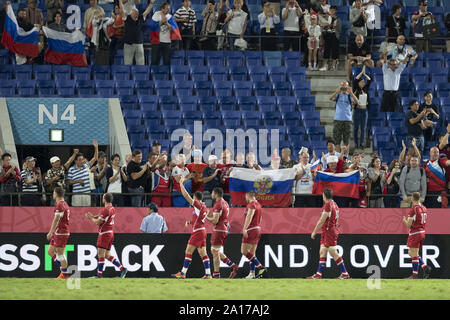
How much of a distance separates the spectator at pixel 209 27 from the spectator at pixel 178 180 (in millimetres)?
5984

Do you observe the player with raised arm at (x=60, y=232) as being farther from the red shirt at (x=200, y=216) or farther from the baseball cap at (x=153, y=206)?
the red shirt at (x=200, y=216)

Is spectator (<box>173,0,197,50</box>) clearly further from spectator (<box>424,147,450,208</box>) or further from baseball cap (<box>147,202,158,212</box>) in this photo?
spectator (<box>424,147,450,208</box>)

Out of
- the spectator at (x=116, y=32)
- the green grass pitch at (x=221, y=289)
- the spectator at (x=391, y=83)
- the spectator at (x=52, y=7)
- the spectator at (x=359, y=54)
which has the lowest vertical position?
the green grass pitch at (x=221, y=289)

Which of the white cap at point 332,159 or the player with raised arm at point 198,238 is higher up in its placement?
the white cap at point 332,159

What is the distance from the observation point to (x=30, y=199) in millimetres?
18625

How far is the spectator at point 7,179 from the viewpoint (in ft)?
61.2

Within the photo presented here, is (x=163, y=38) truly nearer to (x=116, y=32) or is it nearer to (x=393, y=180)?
(x=116, y=32)

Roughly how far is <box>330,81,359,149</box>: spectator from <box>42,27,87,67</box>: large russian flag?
6530 mm

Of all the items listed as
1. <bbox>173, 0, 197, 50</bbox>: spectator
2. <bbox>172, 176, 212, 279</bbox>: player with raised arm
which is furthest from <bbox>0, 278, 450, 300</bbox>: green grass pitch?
<bbox>173, 0, 197, 50</bbox>: spectator

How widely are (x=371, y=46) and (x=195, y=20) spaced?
15.5 feet

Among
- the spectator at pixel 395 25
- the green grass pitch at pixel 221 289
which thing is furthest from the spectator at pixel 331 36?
the green grass pitch at pixel 221 289

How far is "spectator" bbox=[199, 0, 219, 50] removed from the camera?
2398 cm

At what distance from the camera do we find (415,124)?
2109cm

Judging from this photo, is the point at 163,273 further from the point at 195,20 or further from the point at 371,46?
the point at 371,46
